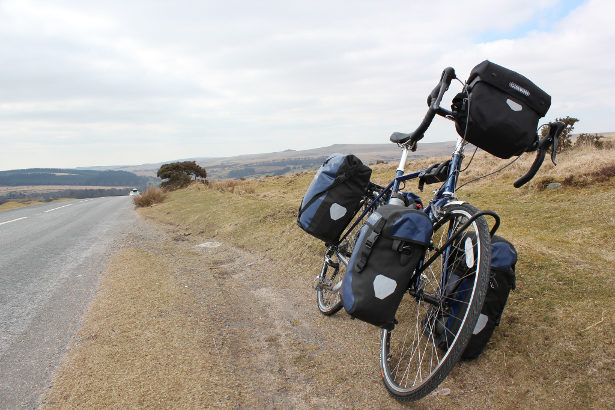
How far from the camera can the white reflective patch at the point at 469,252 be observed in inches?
104

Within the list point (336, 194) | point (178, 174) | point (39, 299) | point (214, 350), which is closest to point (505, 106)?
point (336, 194)

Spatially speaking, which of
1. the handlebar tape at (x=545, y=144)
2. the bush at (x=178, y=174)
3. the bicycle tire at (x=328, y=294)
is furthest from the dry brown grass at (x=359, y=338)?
the bush at (x=178, y=174)

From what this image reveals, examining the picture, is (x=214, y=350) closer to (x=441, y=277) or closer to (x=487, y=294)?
(x=441, y=277)

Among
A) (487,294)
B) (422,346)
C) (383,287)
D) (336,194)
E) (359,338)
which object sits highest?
(336,194)

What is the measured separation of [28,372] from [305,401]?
264 cm

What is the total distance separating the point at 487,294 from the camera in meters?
3.07

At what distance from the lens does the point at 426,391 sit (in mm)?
2439

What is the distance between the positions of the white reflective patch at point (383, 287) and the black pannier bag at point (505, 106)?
1297mm

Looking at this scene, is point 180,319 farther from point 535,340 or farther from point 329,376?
point 535,340

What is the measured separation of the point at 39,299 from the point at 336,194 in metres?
4.85

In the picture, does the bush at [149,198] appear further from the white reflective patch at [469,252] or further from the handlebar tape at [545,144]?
the handlebar tape at [545,144]

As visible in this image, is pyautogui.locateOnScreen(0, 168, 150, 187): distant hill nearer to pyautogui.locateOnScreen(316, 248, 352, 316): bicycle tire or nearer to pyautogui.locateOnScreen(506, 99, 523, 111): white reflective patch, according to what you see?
pyautogui.locateOnScreen(316, 248, 352, 316): bicycle tire

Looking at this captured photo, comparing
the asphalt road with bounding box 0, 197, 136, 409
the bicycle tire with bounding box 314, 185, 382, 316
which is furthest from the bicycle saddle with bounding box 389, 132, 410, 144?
the asphalt road with bounding box 0, 197, 136, 409

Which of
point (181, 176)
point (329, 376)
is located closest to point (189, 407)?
point (329, 376)
